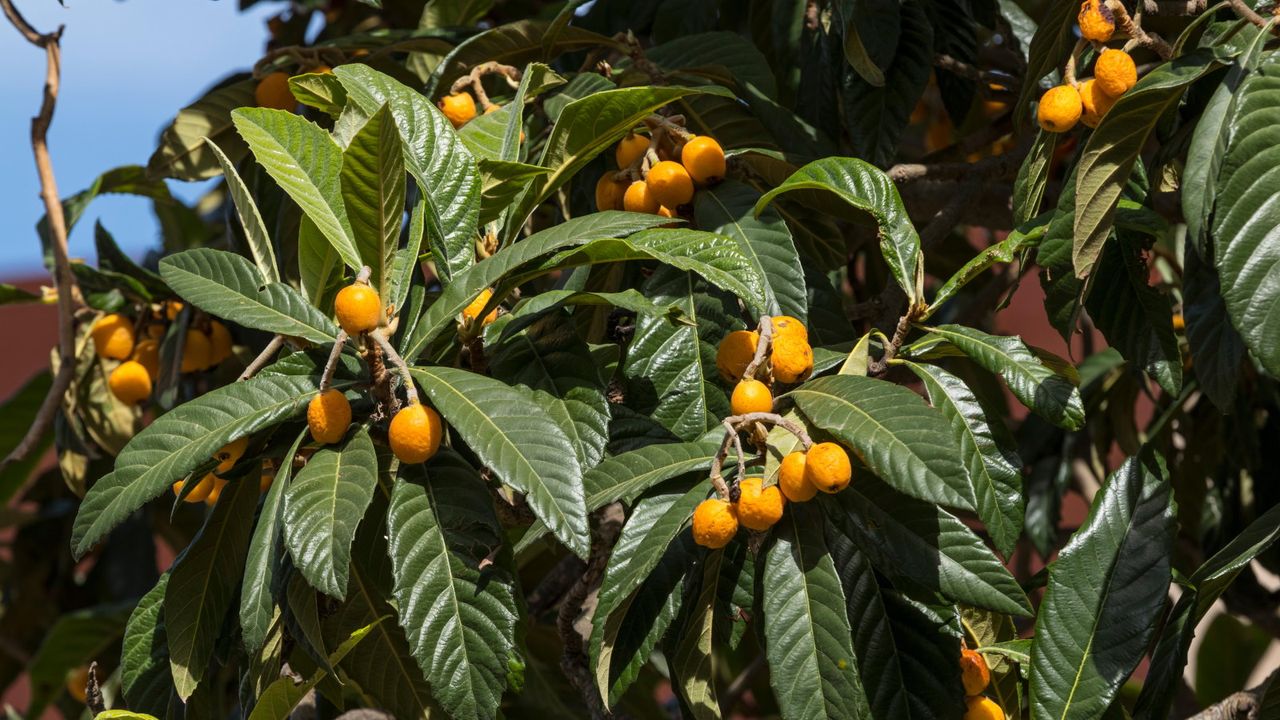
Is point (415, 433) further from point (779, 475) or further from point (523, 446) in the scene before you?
point (779, 475)

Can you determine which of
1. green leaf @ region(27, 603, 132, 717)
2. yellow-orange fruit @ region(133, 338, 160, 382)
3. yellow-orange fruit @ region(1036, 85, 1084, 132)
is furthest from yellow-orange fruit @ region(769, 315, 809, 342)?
green leaf @ region(27, 603, 132, 717)

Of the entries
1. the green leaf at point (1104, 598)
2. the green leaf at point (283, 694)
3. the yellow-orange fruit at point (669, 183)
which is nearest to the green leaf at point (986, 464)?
the green leaf at point (1104, 598)

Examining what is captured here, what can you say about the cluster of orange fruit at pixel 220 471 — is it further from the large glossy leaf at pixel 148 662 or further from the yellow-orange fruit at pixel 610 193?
the yellow-orange fruit at pixel 610 193

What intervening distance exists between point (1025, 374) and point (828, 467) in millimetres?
264

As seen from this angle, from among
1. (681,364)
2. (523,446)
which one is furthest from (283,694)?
(681,364)

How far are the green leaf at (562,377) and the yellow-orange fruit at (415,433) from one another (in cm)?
9

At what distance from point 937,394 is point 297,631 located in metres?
0.62

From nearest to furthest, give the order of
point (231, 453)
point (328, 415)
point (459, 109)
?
point (328, 415), point (231, 453), point (459, 109)

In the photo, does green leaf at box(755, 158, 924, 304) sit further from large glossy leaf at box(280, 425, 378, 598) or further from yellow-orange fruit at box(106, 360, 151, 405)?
yellow-orange fruit at box(106, 360, 151, 405)

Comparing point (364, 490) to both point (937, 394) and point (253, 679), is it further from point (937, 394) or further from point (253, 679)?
point (937, 394)

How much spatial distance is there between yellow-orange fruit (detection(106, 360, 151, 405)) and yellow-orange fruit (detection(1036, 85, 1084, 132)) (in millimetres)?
1264

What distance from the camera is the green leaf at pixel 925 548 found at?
1030 mm

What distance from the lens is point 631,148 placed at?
1345mm

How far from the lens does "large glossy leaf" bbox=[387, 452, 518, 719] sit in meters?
1.03
